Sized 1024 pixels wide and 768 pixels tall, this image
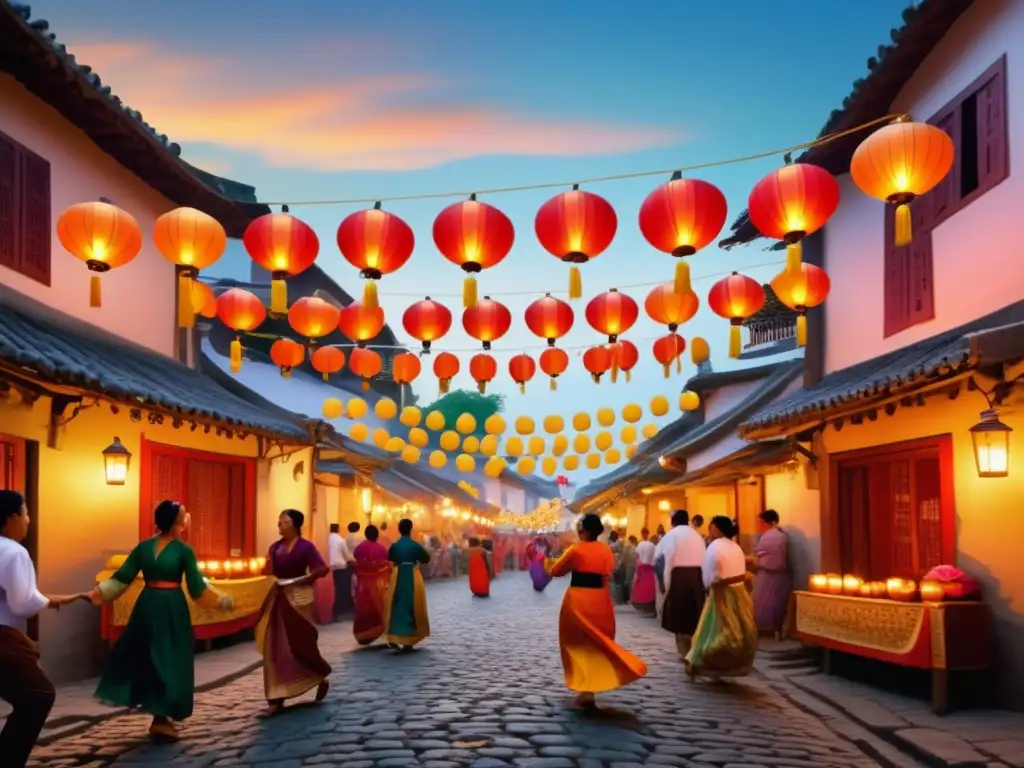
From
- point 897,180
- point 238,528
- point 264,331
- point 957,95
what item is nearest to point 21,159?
point 238,528

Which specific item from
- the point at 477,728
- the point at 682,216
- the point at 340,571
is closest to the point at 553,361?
the point at 340,571

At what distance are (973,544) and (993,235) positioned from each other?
123 inches

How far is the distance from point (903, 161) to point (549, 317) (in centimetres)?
728

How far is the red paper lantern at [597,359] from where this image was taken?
1848cm

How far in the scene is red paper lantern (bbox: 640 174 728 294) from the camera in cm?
1072

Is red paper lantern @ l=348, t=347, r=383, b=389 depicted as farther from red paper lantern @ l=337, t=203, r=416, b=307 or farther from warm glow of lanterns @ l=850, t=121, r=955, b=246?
warm glow of lanterns @ l=850, t=121, r=955, b=246

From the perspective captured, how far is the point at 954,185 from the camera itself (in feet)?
37.4

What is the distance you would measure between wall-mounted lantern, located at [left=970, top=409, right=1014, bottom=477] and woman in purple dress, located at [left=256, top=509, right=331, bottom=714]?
6.03m

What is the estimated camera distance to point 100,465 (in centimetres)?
1273

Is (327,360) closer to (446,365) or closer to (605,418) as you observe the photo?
(446,365)

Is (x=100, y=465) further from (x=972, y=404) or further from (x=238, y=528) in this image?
(x=972, y=404)

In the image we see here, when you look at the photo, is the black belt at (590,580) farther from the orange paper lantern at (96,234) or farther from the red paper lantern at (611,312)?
the red paper lantern at (611,312)

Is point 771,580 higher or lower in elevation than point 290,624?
lower

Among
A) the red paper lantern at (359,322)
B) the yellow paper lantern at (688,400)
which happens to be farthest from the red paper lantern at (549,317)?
the yellow paper lantern at (688,400)
